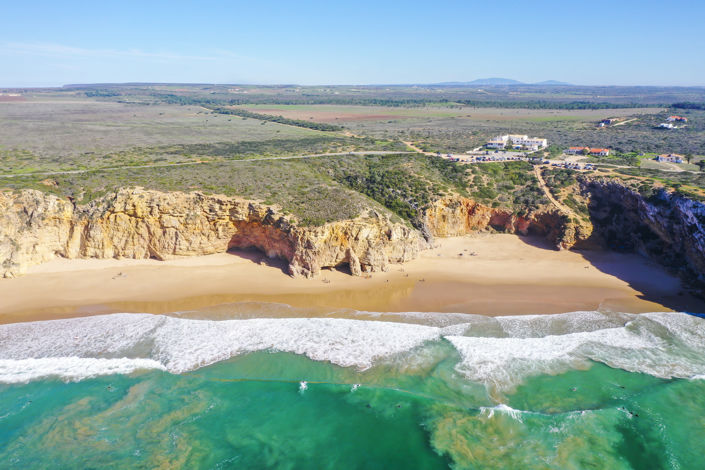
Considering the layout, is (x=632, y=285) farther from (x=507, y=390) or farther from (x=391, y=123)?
(x=391, y=123)

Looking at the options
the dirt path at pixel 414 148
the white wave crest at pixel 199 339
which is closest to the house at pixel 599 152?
the dirt path at pixel 414 148

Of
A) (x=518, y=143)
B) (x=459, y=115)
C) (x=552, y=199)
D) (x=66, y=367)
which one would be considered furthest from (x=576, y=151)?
(x=459, y=115)

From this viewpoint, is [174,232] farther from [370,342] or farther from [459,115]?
[459,115]

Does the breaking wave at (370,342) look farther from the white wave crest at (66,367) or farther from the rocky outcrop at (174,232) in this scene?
the rocky outcrop at (174,232)

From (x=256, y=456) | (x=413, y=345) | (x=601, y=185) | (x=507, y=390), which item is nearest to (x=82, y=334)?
(x=256, y=456)

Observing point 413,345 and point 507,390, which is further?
point 413,345
